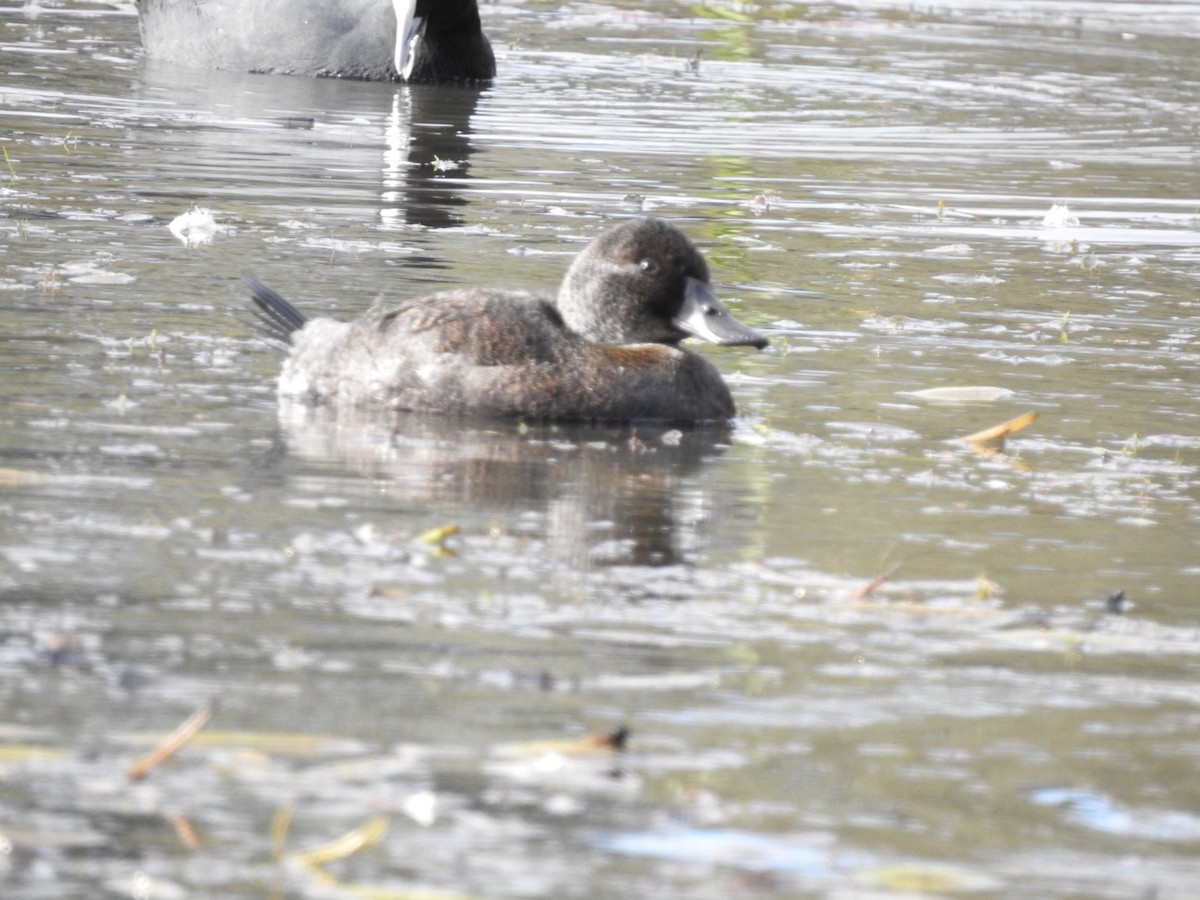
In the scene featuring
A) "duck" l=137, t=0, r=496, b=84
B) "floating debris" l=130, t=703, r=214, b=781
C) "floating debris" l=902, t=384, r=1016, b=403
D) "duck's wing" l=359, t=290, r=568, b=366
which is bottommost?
"floating debris" l=902, t=384, r=1016, b=403

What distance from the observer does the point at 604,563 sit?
6.06m

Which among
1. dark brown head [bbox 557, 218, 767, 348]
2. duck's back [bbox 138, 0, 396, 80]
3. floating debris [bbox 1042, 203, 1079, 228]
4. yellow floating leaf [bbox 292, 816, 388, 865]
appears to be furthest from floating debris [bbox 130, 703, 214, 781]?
duck's back [bbox 138, 0, 396, 80]

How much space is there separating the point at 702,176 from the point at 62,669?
372 inches

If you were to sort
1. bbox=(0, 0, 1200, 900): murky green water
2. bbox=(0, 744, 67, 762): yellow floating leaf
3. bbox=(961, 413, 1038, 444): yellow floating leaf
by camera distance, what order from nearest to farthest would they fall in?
bbox=(0, 0, 1200, 900): murky green water < bbox=(0, 744, 67, 762): yellow floating leaf < bbox=(961, 413, 1038, 444): yellow floating leaf

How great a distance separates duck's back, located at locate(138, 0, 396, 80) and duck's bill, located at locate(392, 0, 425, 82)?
14 centimetres

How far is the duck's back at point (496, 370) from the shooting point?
791 cm

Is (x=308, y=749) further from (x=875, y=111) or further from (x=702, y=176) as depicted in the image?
(x=875, y=111)

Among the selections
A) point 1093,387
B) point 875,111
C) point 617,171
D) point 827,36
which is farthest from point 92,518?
point 827,36

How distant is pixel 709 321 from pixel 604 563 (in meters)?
→ 2.33

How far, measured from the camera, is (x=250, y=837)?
161 inches

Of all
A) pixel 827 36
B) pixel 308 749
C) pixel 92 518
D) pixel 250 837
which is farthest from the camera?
pixel 827 36

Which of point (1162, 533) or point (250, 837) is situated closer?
point (250, 837)

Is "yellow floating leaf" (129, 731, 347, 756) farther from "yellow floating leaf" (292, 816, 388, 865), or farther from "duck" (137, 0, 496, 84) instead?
"duck" (137, 0, 496, 84)

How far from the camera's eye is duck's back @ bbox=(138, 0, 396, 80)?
1844 centimetres
